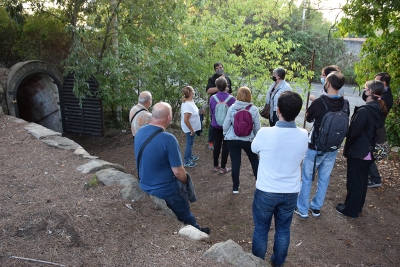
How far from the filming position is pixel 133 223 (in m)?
3.52

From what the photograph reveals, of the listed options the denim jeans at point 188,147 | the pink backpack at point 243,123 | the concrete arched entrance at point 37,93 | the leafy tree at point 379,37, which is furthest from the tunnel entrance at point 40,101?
the leafy tree at point 379,37

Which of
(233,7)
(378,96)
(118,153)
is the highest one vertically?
(233,7)

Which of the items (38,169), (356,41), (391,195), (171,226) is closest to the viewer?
(171,226)

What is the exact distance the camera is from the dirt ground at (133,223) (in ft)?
10.0

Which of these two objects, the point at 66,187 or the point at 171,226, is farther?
the point at 66,187

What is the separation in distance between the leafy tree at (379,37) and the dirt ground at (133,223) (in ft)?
7.73

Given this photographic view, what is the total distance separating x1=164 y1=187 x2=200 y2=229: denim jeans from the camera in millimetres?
3652

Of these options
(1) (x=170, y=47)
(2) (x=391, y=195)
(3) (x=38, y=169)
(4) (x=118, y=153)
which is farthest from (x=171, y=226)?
(1) (x=170, y=47)

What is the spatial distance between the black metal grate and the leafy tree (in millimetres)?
6718

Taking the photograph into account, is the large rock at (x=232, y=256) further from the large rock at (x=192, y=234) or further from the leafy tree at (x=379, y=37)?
the leafy tree at (x=379, y=37)

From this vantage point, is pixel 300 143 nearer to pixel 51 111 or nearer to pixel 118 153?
pixel 118 153

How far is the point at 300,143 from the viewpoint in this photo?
10.00 ft

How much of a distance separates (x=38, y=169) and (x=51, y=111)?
5650 millimetres

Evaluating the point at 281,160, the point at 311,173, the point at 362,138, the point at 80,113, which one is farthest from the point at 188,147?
the point at 80,113
